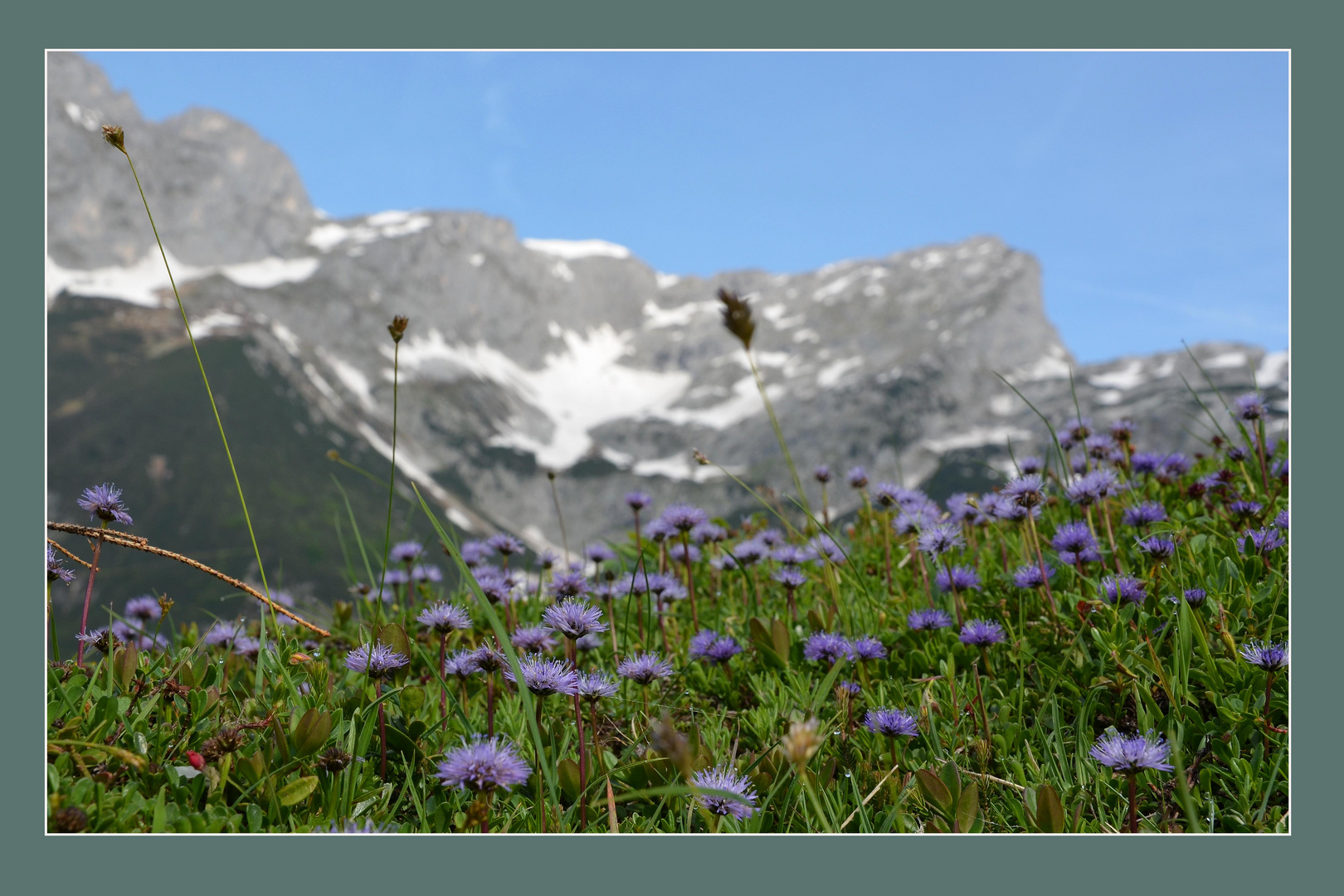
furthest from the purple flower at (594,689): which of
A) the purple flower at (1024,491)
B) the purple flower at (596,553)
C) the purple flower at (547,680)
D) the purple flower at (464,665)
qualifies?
the purple flower at (596,553)

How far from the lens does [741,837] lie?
6.93ft

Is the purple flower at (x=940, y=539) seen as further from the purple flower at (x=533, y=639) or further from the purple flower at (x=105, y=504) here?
the purple flower at (x=105, y=504)

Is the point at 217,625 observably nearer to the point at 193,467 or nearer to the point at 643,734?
the point at 643,734

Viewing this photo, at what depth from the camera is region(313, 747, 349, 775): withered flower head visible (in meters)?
2.06

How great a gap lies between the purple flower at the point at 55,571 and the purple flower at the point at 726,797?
7.78 feet

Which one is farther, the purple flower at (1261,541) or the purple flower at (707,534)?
the purple flower at (707,534)

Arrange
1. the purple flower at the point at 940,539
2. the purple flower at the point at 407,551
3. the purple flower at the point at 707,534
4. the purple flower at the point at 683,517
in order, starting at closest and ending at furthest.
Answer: the purple flower at the point at 940,539 → the purple flower at the point at 683,517 → the purple flower at the point at 707,534 → the purple flower at the point at 407,551

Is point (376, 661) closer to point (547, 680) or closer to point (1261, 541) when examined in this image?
point (547, 680)

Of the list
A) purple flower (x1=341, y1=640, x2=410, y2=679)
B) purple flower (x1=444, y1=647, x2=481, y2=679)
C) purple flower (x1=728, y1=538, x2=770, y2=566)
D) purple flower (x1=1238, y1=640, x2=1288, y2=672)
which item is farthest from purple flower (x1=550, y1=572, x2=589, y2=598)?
purple flower (x1=1238, y1=640, x2=1288, y2=672)

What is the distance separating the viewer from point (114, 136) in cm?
251

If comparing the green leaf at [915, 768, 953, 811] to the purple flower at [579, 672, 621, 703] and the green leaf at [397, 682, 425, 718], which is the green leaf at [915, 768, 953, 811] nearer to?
the purple flower at [579, 672, 621, 703]

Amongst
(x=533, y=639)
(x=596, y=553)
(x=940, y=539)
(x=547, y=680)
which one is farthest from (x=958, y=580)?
(x=596, y=553)

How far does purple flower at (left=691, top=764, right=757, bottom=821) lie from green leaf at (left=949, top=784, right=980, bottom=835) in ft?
1.97

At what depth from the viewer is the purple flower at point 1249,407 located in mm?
4074
